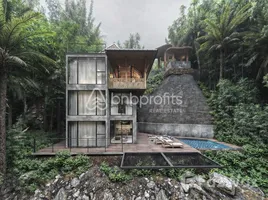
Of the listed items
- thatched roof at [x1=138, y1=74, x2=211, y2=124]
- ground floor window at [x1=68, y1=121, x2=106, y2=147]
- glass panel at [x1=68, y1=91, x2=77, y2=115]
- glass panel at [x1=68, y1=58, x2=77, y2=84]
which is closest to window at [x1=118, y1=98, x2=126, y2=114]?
ground floor window at [x1=68, y1=121, x2=106, y2=147]

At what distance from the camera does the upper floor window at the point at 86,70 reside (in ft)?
37.0

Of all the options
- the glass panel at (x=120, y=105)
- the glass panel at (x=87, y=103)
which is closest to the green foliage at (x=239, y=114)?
the glass panel at (x=120, y=105)

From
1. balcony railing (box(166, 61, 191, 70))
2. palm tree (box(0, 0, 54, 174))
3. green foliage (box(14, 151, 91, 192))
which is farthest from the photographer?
balcony railing (box(166, 61, 191, 70))

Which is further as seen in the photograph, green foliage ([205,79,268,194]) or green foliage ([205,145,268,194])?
green foliage ([205,79,268,194])

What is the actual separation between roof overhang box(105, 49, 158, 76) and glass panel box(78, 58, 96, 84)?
1.83 m

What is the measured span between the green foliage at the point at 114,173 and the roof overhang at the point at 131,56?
8.85m

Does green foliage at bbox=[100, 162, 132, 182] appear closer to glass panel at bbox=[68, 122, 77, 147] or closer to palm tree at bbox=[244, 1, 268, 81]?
glass panel at bbox=[68, 122, 77, 147]

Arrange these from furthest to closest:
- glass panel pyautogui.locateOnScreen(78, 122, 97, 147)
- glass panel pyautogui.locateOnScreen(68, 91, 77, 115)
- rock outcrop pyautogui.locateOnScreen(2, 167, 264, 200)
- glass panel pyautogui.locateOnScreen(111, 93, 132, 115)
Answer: glass panel pyautogui.locateOnScreen(111, 93, 132, 115) → glass panel pyautogui.locateOnScreen(68, 91, 77, 115) → glass panel pyautogui.locateOnScreen(78, 122, 97, 147) → rock outcrop pyautogui.locateOnScreen(2, 167, 264, 200)

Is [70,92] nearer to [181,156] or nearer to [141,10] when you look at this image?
[181,156]

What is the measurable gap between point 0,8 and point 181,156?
14136mm

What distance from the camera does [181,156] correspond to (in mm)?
9430

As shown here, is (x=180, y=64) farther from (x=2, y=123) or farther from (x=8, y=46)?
(x=2, y=123)

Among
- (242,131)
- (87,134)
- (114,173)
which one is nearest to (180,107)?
(242,131)

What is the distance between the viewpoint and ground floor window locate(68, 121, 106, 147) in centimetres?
1095
